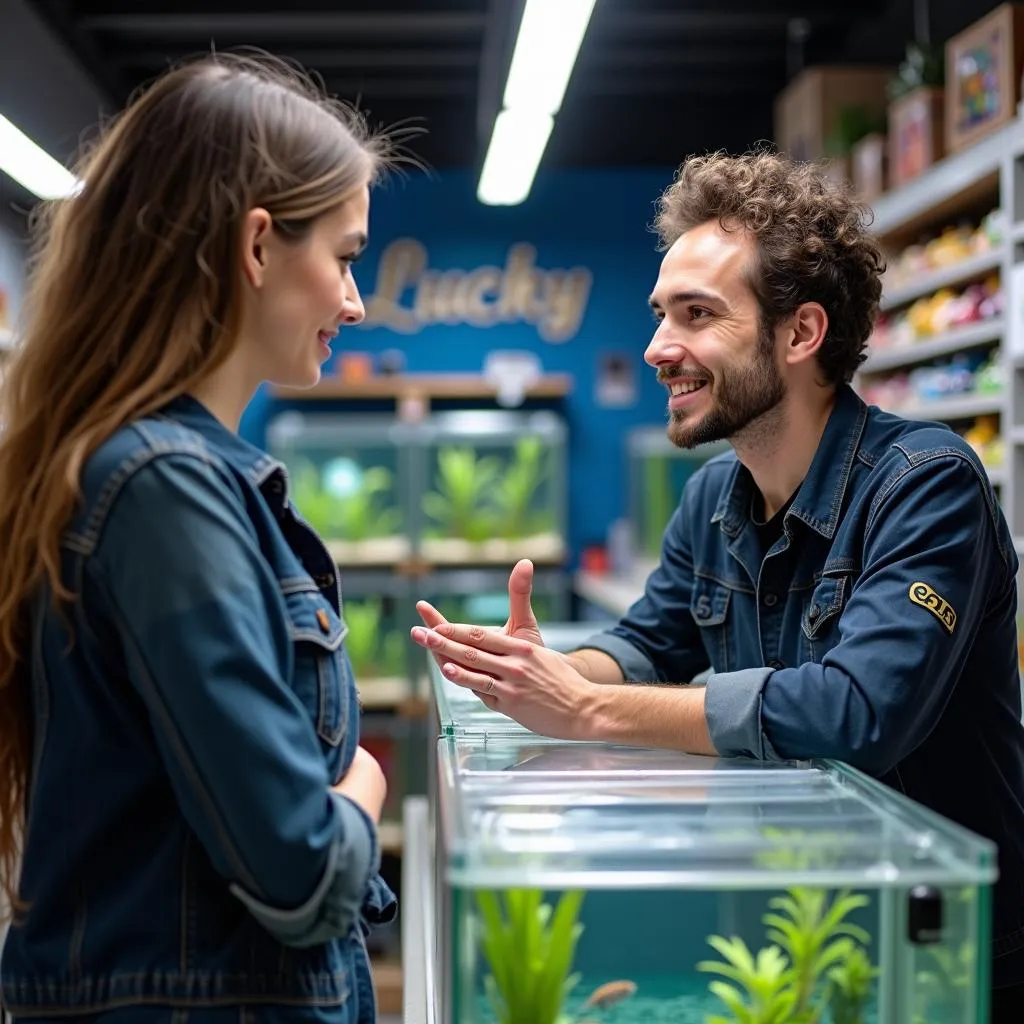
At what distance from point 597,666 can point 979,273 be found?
121 inches

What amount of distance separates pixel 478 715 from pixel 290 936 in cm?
69

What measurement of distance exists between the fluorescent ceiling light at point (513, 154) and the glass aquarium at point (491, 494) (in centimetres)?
118

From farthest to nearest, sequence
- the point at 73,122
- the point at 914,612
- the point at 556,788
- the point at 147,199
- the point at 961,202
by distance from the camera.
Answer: the point at 73,122 → the point at 961,202 → the point at 914,612 → the point at 556,788 → the point at 147,199

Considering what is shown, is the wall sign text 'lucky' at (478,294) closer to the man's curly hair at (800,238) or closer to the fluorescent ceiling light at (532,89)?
the fluorescent ceiling light at (532,89)

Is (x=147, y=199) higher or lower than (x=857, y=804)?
higher

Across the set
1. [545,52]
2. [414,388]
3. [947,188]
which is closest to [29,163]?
[545,52]

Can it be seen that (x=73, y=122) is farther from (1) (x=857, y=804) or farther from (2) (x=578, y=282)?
(1) (x=857, y=804)

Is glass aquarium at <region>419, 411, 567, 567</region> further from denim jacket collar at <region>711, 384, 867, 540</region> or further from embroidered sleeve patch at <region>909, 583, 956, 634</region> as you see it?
embroidered sleeve patch at <region>909, 583, 956, 634</region>

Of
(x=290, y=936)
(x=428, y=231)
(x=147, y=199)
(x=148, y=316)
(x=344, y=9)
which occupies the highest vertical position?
(x=344, y=9)

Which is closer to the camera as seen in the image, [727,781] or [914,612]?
[727,781]

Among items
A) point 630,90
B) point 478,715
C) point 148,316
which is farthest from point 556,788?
point 630,90

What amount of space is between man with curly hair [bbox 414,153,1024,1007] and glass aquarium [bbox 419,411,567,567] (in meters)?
4.10

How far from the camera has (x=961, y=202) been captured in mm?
4789

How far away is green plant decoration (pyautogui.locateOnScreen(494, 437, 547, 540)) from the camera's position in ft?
21.6
